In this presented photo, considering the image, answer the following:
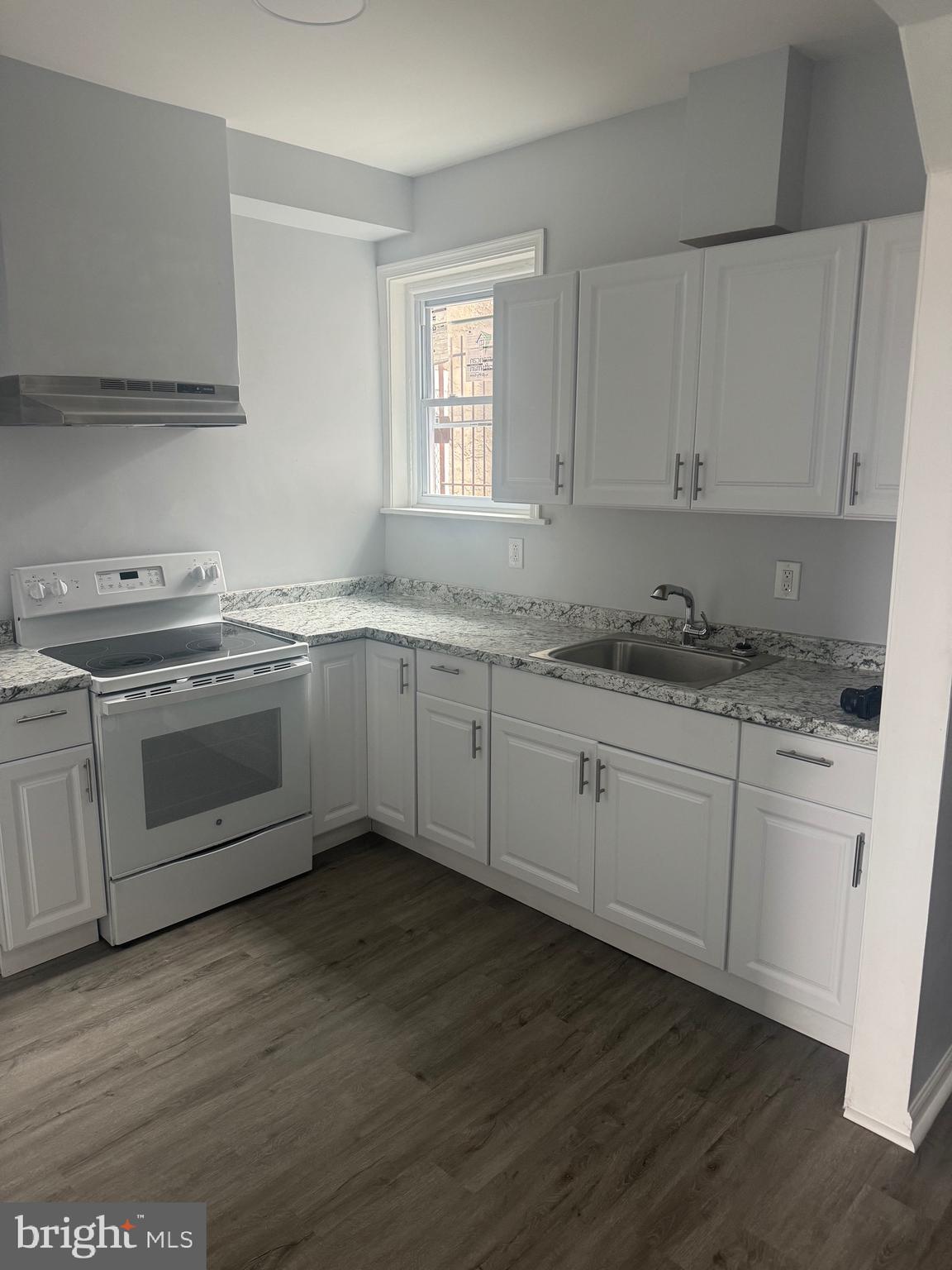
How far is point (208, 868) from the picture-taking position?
293 centimetres

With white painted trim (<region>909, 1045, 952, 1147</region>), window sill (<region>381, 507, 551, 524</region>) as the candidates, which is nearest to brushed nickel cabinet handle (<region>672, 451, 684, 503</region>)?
window sill (<region>381, 507, 551, 524</region>)

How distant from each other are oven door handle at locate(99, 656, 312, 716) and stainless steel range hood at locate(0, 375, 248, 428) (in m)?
0.82

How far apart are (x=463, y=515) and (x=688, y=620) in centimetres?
121

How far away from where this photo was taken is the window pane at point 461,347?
3.75 metres

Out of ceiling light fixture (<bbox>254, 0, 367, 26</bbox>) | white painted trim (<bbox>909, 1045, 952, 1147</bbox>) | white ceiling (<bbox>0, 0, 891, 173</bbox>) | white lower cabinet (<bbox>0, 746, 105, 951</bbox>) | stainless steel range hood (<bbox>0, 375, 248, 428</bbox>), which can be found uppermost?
white ceiling (<bbox>0, 0, 891, 173</bbox>)

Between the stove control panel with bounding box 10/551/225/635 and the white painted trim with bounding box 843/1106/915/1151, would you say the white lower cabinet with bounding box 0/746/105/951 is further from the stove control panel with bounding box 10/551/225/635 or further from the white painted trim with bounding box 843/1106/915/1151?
the white painted trim with bounding box 843/1106/915/1151

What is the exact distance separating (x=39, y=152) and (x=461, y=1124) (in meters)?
2.82

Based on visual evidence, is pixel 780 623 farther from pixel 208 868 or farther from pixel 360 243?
pixel 360 243

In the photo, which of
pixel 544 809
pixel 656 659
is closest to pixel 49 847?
pixel 544 809

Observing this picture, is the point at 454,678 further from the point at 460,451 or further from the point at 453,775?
the point at 460,451

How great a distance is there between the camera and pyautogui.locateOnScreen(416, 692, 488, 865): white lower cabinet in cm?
303

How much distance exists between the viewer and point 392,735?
A: 3348mm

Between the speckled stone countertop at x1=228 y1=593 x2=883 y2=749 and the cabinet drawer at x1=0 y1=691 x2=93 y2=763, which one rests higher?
the speckled stone countertop at x1=228 y1=593 x2=883 y2=749

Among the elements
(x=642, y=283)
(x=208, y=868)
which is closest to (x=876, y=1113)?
(x=208, y=868)
